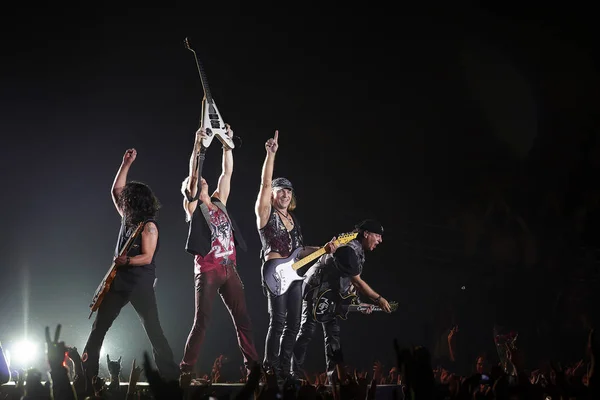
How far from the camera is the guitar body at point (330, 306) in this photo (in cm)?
693

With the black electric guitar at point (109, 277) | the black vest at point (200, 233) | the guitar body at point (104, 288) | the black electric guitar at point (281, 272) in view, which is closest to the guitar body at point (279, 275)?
the black electric guitar at point (281, 272)

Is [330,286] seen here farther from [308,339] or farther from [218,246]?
[218,246]

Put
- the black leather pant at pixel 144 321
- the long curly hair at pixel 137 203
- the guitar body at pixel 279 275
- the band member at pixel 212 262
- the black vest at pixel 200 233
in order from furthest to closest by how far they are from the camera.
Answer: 1. the guitar body at pixel 279 275
2. the black vest at pixel 200 233
3. the band member at pixel 212 262
4. the long curly hair at pixel 137 203
5. the black leather pant at pixel 144 321

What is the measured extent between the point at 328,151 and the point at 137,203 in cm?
532

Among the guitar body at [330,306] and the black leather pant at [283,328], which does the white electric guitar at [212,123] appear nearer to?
the black leather pant at [283,328]

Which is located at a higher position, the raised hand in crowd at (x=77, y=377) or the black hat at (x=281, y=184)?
the black hat at (x=281, y=184)

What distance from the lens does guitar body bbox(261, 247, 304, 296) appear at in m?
6.90

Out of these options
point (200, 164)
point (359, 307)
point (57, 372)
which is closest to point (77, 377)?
point (57, 372)

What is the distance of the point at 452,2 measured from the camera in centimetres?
1188

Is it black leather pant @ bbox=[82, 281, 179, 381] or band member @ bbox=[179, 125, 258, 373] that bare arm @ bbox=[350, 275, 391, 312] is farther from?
black leather pant @ bbox=[82, 281, 179, 381]

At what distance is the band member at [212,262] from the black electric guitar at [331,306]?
763 mm

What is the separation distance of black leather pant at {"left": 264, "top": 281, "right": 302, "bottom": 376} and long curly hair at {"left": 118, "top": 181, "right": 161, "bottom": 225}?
64.0 inches

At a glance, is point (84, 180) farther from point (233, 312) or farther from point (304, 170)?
point (233, 312)

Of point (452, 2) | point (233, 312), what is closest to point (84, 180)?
point (233, 312)
